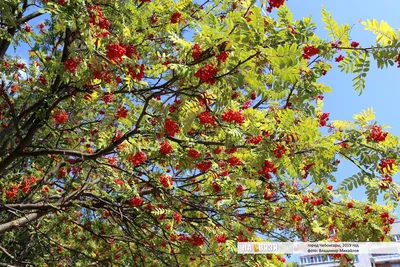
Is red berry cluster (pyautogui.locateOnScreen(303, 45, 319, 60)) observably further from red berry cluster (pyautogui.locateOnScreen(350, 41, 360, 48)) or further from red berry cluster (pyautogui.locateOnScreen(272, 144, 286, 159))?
red berry cluster (pyautogui.locateOnScreen(272, 144, 286, 159))

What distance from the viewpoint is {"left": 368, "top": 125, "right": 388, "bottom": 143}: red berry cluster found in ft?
15.0

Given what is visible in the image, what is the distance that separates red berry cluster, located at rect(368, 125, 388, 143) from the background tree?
0.02 m

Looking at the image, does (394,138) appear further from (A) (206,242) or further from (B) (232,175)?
(A) (206,242)

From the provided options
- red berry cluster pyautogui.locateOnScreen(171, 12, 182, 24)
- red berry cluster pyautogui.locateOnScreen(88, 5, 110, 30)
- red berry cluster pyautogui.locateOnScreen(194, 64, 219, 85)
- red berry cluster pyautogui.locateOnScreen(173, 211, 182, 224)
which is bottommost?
red berry cluster pyautogui.locateOnScreen(173, 211, 182, 224)

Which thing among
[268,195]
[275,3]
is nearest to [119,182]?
[268,195]

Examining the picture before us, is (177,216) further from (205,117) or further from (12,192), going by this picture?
(12,192)

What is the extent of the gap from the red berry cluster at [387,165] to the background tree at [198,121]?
3 centimetres

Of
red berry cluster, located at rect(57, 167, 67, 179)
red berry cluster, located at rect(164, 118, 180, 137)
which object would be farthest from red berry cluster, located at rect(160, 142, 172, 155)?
red berry cluster, located at rect(57, 167, 67, 179)

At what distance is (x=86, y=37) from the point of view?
156 inches

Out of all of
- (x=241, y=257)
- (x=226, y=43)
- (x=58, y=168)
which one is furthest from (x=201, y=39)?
(x=58, y=168)

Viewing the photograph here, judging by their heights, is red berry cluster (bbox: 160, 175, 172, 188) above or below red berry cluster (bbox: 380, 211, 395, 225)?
above

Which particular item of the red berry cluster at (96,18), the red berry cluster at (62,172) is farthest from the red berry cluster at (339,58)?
the red berry cluster at (62,172)

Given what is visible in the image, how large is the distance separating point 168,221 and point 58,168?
2.88m

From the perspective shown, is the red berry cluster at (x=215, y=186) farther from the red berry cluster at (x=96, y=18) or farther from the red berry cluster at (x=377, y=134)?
the red berry cluster at (x=96, y=18)
